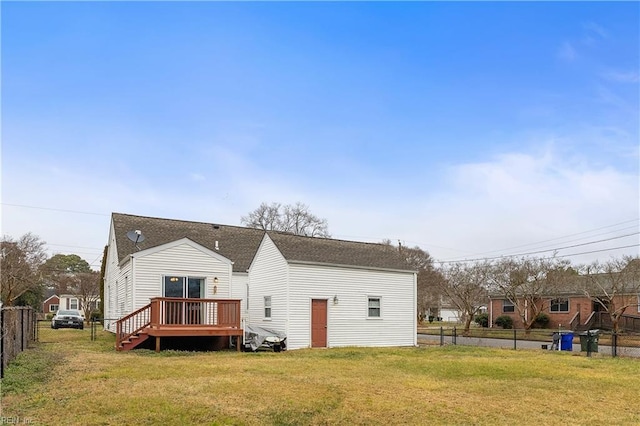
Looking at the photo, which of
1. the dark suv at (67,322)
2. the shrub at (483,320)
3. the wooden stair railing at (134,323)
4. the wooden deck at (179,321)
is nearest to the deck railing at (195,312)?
the wooden deck at (179,321)

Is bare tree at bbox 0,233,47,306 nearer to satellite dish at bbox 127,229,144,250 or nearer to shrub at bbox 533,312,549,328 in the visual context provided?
satellite dish at bbox 127,229,144,250

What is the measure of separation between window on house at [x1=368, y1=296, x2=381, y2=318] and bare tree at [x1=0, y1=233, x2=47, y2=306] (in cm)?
2965

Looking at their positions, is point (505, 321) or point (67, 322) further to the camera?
point (505, 321)

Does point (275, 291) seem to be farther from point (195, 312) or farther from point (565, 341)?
point (565, 341)

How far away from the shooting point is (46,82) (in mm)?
14547

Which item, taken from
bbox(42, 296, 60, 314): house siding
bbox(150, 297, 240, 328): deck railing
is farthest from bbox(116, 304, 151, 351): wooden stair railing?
bbox(42, 296, 60, 314): house siding

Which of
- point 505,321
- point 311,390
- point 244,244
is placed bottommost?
point 505,321

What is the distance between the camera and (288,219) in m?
56.2

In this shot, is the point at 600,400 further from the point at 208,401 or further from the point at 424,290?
the point at 424,290

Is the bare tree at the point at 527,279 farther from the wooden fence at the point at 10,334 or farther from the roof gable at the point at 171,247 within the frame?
the wooden fence at the point at 10,334

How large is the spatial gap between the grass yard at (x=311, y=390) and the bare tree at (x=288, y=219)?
3979 cm

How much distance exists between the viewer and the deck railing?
693 inches

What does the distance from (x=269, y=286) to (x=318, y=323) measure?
8.75 ft

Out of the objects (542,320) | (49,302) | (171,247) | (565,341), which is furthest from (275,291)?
(49,302)
